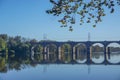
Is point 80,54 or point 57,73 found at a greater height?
point 57,73

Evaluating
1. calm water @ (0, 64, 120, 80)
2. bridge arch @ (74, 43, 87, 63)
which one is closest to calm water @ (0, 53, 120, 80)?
calm water @ (0, 64, 120, 80)

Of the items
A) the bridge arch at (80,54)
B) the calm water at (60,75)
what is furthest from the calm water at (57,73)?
the bridge arch at (80,54)

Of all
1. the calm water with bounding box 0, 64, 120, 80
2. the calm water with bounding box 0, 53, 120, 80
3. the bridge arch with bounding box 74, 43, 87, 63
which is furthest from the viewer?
the bridge arch with bounding box 74, 43, 87, 63

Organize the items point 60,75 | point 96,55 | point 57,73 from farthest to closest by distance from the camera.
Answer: point 96,55 < point 57,73 < point 60,75

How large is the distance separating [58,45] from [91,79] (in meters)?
61.7

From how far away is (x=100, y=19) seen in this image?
5.98 meters

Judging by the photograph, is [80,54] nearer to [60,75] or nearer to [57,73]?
[57,73]

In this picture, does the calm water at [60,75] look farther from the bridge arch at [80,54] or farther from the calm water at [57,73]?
the bridge arch at [80,54]

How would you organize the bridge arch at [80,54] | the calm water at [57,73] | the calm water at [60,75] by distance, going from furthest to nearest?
the bridge arch at [80,54], the calm water at [57,73], the calm water at [60,75]

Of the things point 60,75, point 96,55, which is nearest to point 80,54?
point 96,55

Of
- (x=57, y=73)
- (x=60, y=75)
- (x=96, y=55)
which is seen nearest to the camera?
(x=60, y=75)

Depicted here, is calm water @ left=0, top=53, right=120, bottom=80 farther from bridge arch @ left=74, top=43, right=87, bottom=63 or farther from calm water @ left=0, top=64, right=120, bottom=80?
bridge arch @ left=74, top=43, right=87, bottom=63

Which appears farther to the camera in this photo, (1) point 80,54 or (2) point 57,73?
(1) point 80,54

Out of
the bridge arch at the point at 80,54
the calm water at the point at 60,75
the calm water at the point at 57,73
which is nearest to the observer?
the calm water at the point at 60,75
